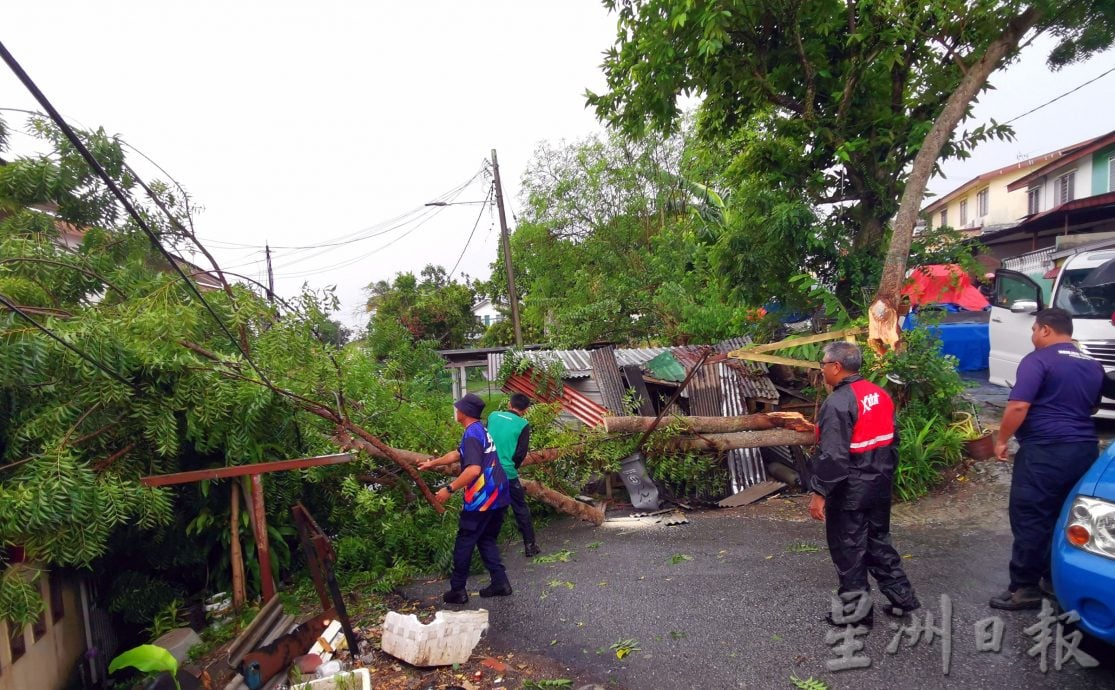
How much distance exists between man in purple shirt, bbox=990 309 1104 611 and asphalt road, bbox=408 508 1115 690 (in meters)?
0.29

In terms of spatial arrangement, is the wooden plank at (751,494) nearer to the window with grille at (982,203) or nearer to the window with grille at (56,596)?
the window with grille at (56,596)

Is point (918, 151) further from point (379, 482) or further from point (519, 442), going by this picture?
point (379, 482)

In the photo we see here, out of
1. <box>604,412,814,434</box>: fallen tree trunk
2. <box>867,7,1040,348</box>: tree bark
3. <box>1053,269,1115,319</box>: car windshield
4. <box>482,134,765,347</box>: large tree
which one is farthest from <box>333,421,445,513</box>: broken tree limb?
<box>482,134,765,347</box>: large tree

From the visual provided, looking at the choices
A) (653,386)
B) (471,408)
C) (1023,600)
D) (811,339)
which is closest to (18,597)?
(471,408)

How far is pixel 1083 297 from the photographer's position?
293 inches

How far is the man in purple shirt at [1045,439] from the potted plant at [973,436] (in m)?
3.25

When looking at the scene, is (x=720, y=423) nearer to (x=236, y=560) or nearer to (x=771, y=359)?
(x=771, y=359)

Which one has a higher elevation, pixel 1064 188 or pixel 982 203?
pixel 982 203

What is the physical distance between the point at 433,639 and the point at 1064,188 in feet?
76.9

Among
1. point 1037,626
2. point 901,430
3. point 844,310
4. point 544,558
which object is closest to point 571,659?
point 544,558

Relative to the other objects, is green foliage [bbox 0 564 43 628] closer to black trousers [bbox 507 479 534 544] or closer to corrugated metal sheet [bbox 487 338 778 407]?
black trousers [bbox 507 479 534 544]

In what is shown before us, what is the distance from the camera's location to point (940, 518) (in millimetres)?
5848

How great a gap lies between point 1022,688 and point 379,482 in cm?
496

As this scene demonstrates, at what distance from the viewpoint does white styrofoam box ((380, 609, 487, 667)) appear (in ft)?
12.5
